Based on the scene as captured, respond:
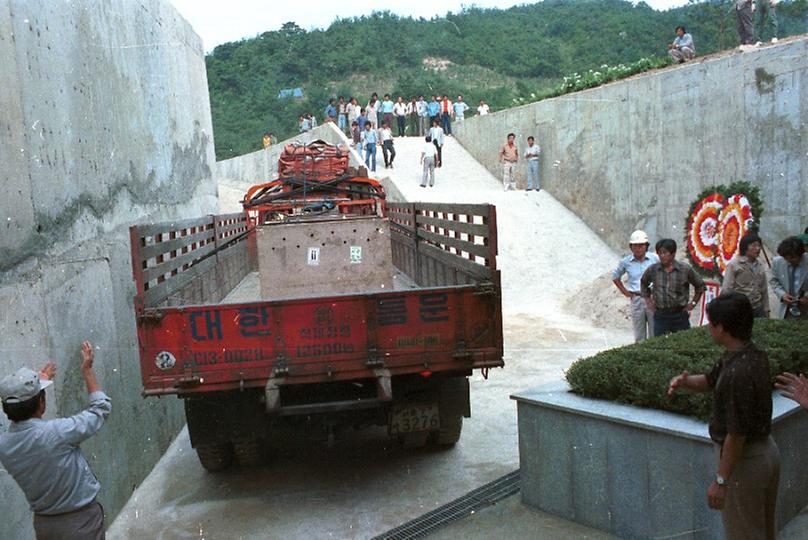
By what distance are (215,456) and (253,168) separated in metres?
28.8

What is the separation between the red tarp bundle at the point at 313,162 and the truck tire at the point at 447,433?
7.19 meters

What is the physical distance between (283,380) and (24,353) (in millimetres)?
1677

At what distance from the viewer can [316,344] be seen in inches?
205

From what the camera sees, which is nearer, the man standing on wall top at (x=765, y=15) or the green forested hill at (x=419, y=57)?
the man standing on wall top at (x=765, y=15)

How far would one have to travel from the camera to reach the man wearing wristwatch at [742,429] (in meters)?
3.14

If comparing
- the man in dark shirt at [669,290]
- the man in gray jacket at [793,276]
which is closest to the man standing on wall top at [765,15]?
the man in gray jacket at [793,276]

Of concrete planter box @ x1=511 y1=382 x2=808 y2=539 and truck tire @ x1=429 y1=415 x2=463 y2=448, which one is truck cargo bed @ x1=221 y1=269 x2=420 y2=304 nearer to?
truck tire @ x1=429 y1=415 x2=463 y2=448

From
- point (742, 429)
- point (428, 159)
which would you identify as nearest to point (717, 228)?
point (742, 429)

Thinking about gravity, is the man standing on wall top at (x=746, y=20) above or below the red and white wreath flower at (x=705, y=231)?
above

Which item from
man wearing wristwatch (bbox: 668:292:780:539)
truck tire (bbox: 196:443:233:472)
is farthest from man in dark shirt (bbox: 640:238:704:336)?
truck tire (bbox: 196:443:233:472)

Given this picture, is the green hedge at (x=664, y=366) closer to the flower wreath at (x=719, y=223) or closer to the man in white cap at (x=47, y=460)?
the man in white cap at (x=47, y=460)

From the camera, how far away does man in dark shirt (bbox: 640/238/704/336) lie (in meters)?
6.82

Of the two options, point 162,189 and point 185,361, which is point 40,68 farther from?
point 162,189

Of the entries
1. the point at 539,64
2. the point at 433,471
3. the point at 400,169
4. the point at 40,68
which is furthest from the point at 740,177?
the point at 539,64
